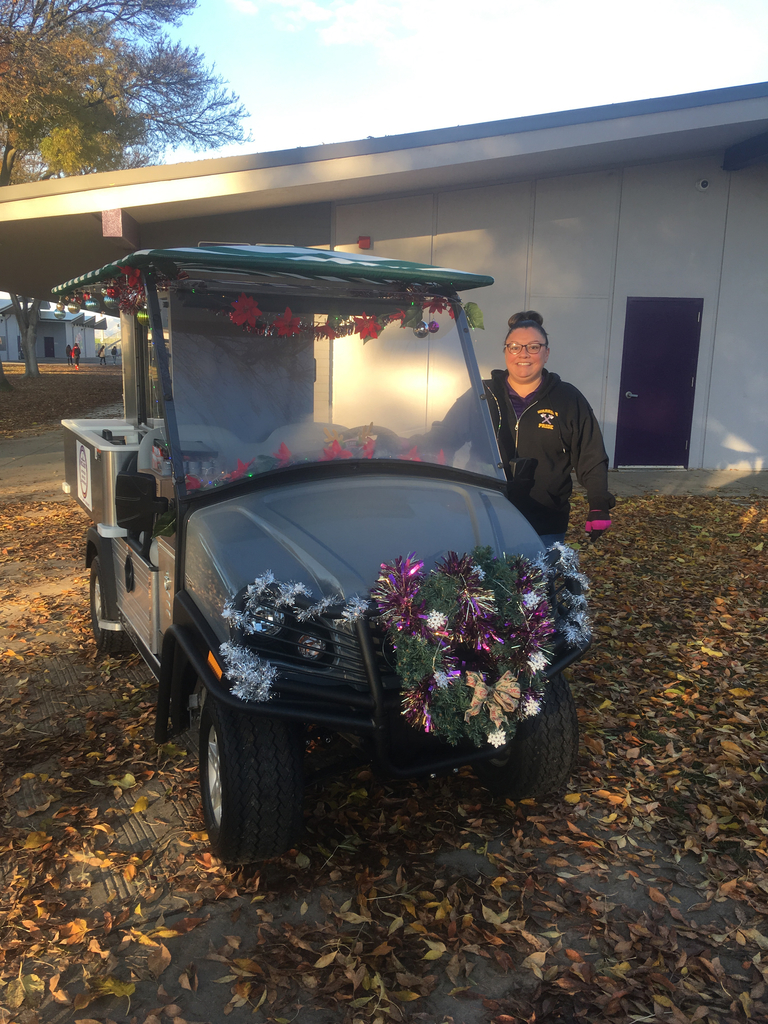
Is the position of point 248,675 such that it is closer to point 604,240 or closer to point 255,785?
point 255,785

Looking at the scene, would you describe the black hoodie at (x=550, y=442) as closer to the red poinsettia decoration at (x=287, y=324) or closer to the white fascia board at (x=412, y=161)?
the red poinsettia decoration at (x=287, y=324)

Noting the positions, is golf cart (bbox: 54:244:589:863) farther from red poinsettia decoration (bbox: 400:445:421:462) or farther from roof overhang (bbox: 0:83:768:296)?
roof overhang (bbox: 0:83:768:296)

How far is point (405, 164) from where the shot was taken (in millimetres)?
9375

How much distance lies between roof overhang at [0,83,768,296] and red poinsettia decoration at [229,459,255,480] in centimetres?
729

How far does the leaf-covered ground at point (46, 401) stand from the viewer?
1909cm

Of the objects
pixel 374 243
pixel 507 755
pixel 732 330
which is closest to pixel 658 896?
pixel 507 755

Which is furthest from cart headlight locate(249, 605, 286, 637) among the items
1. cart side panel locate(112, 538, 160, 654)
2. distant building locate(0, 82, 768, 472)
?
distant building locate(0, 82, 768, 472)

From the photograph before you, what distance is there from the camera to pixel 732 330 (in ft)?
38.1

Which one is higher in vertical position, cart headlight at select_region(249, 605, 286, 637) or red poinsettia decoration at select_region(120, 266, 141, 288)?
red poinsettia decoration at select_region(120, 266, 141, 288)

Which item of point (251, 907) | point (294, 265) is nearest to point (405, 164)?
point (294, 265)

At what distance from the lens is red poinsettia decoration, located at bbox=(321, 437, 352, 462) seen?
3.35 m

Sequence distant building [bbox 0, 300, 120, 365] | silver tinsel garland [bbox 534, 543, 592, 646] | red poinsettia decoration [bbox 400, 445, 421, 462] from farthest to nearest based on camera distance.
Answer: distant building [bbox 0, 300, 120, 365]
red poinsettia decoration [bbox 400, 445, 421, 462]
silver tinsel garland [bbox 534, 543, 592, 646]

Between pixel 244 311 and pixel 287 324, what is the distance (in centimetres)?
22

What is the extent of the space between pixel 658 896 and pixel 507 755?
0.74 meters
